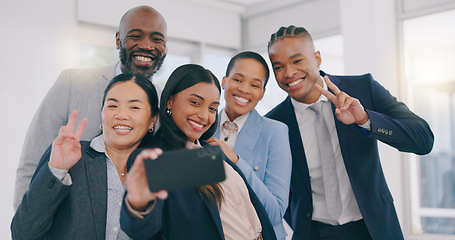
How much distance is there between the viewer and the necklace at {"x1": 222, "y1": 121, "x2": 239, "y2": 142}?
6.65 ft

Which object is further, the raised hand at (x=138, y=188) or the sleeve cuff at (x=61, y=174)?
the sleeve cuff at (x=61, y=174)

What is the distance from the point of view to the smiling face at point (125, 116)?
4.93 feet

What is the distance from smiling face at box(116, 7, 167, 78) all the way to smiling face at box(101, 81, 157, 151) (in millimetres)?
517

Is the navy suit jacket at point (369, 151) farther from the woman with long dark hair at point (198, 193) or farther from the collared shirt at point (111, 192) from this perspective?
the collared shirt at point (111, 192)

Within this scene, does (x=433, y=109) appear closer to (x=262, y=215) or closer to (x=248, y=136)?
(x=248, y=136)

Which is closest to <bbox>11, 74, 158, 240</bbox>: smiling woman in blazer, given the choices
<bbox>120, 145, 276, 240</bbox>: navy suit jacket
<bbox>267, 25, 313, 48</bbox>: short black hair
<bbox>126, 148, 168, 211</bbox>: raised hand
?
<bbox>120, 145, 276, 240</bbox>: navy suit jacket

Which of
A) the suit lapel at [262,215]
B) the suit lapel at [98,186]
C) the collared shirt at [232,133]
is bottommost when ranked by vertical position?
the suit lapel at [262,215]

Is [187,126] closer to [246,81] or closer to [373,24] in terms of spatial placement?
[246,81]

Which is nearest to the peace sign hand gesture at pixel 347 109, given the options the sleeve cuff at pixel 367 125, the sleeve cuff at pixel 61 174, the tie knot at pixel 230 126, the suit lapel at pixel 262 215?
the sleeve cuff at pixel 367 125

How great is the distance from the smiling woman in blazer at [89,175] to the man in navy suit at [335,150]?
0.90 meters

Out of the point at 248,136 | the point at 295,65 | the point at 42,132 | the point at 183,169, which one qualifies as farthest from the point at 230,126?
the point at 183,169

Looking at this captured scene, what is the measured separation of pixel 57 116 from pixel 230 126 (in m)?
0.78

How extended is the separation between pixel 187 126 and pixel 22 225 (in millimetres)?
623

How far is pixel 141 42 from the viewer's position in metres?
2.08
